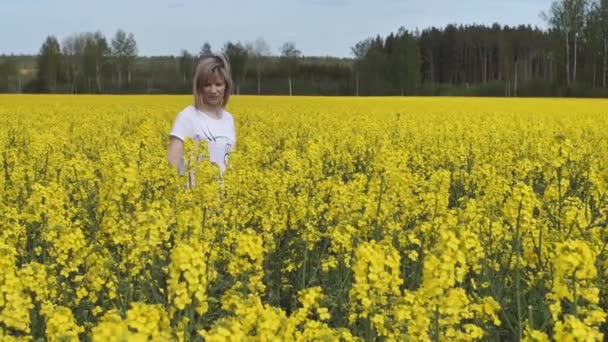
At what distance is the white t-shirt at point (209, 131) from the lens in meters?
5.77

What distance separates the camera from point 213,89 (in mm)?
5859

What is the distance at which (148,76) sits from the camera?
2672 inches

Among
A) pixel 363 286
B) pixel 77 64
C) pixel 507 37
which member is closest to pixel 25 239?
pixel 363 286

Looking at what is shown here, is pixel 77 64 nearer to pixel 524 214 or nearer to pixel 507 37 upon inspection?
pixel 507 37

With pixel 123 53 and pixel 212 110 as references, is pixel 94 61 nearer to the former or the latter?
pixel 123 53

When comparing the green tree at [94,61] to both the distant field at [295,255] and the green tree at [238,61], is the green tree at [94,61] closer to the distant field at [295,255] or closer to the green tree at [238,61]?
the green tree at [238,61]

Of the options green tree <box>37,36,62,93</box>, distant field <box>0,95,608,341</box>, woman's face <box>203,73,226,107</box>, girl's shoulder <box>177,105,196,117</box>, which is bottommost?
distant field <box>0,95,608,341</box>

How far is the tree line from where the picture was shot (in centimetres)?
5494

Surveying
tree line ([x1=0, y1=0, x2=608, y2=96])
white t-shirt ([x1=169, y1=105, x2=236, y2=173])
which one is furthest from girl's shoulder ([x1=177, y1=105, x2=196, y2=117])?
tree line ([x1=0, y1=0, x2=608, y2=96])

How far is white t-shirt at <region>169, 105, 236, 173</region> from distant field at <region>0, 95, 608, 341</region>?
0.69 ft

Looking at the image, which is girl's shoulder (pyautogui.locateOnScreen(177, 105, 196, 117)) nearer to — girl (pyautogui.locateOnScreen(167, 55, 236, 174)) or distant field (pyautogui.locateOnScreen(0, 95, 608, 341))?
girl (pyautogui.locateOnScreen(167, 55, 236, 174))

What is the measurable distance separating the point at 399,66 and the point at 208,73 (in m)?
59.6

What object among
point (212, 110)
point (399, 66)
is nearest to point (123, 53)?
point (399, 66)

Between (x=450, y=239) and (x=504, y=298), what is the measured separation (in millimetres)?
1681
